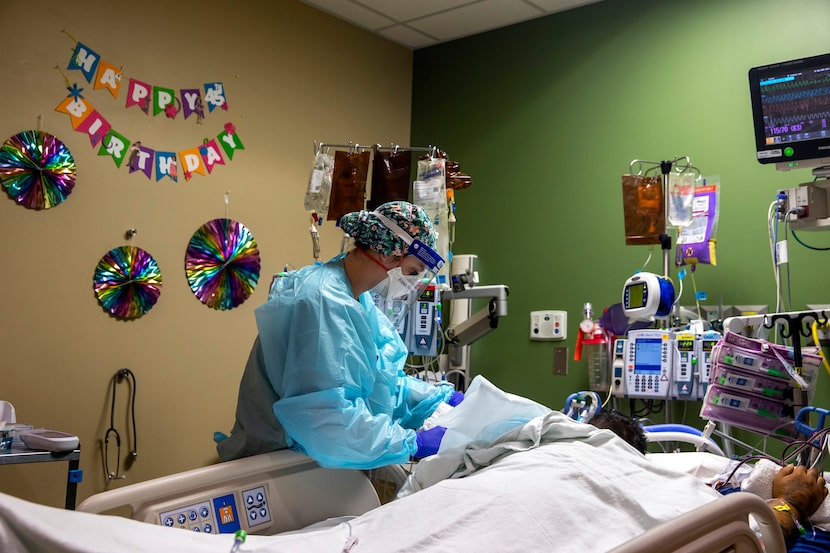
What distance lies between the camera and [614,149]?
425 centimetres

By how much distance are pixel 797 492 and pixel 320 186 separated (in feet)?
7.11

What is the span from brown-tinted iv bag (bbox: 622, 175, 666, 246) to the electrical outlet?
0.91 metres

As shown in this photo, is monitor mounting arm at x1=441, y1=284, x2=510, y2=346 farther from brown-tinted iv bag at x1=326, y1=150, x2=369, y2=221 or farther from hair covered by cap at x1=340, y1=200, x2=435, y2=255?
hair covered by cap at x1=340, y1=200, x2=435, y2=255

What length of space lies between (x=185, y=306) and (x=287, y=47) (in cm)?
168

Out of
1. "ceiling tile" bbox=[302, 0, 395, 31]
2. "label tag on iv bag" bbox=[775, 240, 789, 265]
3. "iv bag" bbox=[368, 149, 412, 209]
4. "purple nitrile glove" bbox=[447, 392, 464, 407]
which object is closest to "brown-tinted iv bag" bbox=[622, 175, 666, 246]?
"label tag on iv bag" bbox=[775, 240, 789, 265]

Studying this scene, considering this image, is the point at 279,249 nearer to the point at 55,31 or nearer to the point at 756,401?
the point at 55,31

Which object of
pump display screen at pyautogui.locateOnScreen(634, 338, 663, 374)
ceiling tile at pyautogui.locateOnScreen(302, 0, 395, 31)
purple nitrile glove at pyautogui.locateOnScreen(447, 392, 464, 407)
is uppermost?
ceiling tile at pyautogui.locateOnScreen(302, 0, 395, 31)

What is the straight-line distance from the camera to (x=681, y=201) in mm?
3570

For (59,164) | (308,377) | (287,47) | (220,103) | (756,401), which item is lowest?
(756,401)

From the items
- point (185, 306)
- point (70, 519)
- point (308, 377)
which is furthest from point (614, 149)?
point (70, 519)

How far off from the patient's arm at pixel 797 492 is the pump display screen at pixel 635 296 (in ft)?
4.64

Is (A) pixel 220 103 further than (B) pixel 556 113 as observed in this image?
No

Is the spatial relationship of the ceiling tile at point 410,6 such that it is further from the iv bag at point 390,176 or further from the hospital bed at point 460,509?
the hospital bed at point 460,509

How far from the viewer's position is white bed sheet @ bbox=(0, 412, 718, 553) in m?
1.18
